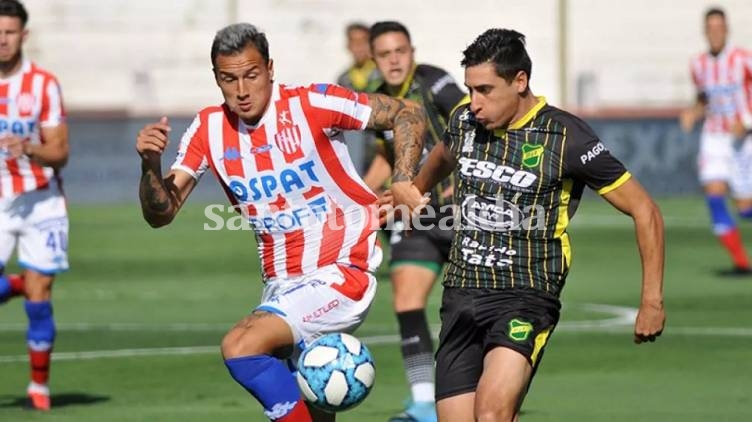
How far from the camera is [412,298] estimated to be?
10.3m

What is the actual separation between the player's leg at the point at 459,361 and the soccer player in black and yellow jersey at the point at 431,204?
2.62 meters

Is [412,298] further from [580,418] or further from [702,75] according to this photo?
[702,75]

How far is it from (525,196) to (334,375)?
121 cm

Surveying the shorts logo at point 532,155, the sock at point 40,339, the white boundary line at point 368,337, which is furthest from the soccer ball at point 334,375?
the white boundary line at point 368,337

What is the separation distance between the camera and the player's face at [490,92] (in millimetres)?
7355

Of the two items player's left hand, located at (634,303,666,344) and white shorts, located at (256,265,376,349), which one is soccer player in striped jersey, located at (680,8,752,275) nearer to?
white shorts, located at (256,265,376,349)

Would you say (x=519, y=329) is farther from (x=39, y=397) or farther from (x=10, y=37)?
(x=10, y=37)

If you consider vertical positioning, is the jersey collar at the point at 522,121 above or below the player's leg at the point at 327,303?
above

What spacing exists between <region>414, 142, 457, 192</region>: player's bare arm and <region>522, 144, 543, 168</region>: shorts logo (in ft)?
1.40

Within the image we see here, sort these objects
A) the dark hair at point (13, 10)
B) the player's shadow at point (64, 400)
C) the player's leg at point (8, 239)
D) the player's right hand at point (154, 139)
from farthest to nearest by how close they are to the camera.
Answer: the player's leg at point (8, 239) < the dark hair at point (13, 10) < the player's shadow at point (64, 400) < the player's right hand at point (154, 139)

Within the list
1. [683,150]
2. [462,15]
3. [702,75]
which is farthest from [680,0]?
[702,75]

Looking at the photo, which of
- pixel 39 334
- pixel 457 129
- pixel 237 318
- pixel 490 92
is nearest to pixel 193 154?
pixel 457 129

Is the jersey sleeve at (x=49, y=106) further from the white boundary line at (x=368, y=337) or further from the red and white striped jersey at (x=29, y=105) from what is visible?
the white boundary line at (x=368, y=337)

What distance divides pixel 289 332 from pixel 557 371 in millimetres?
4468
